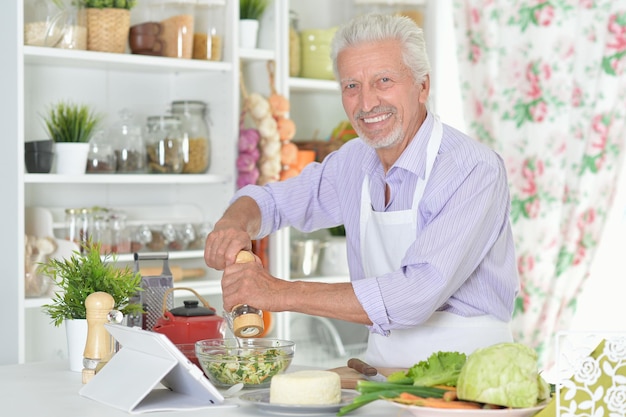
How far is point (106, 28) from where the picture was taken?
3064mm

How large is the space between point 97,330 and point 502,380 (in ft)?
2.96

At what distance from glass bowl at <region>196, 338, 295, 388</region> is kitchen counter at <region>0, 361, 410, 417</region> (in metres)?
0.07

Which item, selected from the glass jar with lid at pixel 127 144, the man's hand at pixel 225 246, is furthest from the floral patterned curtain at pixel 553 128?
the man's hand at pixel 225 246

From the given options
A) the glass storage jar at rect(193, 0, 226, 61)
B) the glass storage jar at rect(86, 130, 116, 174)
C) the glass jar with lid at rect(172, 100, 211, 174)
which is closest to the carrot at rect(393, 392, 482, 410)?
the glass storage jar at rect(86, 130, 116, 174)

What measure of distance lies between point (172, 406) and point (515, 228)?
237cm

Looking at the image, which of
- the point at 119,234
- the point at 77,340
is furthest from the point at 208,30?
the point at 77,340

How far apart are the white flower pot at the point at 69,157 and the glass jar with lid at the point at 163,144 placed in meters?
0.28

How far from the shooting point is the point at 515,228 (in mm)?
3740

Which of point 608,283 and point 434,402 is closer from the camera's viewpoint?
point 434,402

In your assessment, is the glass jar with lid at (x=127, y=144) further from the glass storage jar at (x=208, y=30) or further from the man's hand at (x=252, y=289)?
the man's hand at (x=252, y=289)

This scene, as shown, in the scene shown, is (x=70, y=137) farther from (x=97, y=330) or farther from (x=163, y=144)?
(x=97, y=330)

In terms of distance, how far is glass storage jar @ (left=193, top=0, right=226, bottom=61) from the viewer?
3.30m

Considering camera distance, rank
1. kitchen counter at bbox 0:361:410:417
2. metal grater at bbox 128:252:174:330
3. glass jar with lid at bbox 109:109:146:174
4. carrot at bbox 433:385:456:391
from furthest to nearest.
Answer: glass jar with lid at bbox 109:109:146:174 → metal grater at bbox 128:252:174:330 → kitchen counter at bbox 0:361:410:417 → carrot at bbox 433:385:456:391

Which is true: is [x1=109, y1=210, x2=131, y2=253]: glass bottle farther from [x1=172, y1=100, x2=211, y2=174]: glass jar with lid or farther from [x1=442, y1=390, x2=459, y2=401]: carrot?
[x1=442, y1=390, x2=459, y2=401]: carrot
